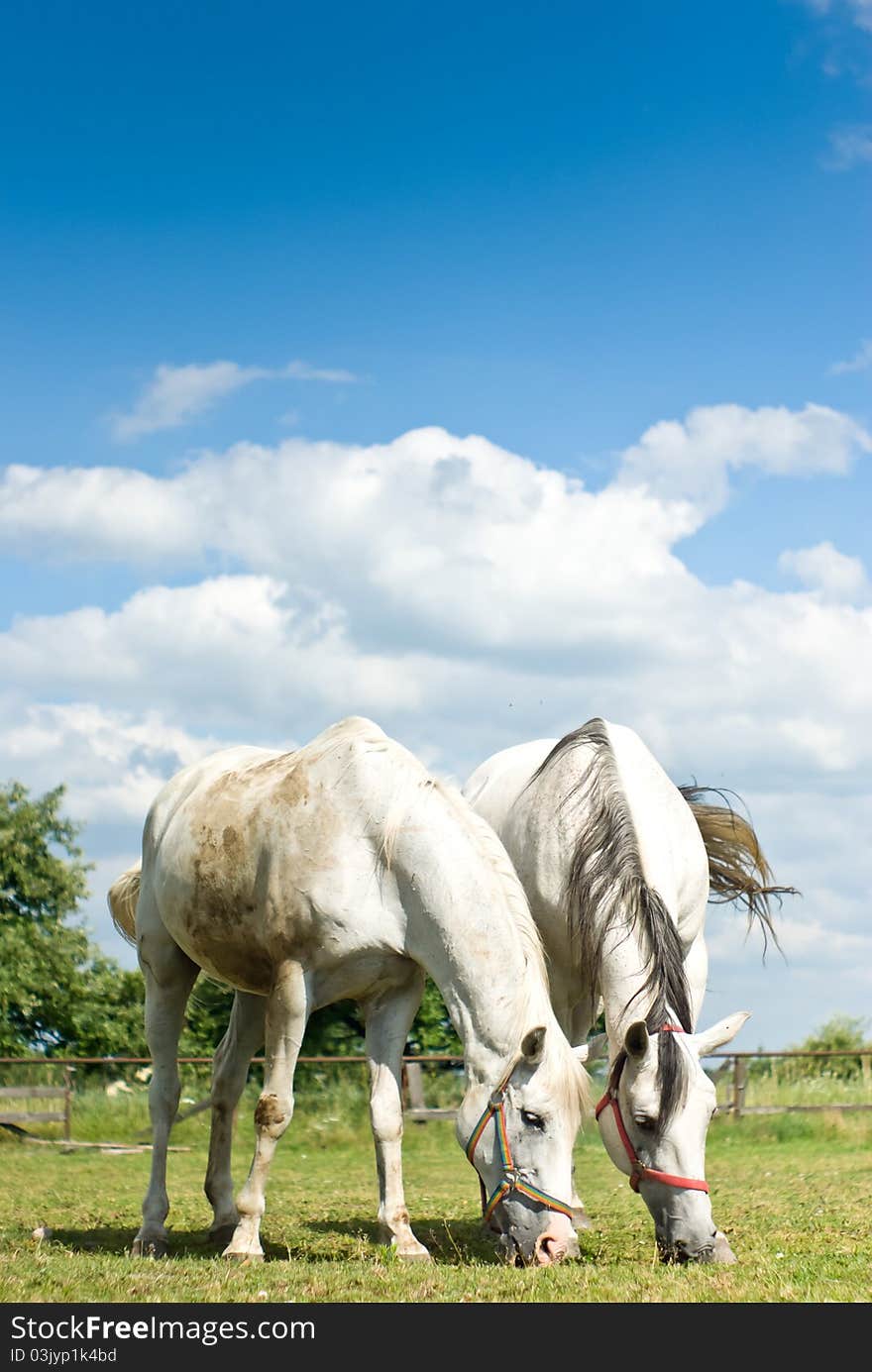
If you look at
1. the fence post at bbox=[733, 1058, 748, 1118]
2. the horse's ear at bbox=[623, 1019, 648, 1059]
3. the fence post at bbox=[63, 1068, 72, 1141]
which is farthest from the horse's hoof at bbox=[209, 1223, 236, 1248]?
the fence post at bbox=[63, 1068, 72, 1141]

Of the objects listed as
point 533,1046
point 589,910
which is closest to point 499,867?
point 589,910

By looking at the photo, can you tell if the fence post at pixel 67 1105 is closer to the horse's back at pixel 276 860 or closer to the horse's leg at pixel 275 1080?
the horse's back at pixel 276 860

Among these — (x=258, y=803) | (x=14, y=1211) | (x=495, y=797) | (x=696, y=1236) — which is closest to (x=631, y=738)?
(x=495, y=797)

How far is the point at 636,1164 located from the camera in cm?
654

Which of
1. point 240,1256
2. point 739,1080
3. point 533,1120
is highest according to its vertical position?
point 533,1120

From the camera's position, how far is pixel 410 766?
24.9 ft

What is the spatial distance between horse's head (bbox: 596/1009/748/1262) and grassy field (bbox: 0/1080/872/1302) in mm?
236

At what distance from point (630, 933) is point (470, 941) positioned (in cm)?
87

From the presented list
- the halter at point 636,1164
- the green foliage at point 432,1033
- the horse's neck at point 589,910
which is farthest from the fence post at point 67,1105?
the halter at point 636,1164

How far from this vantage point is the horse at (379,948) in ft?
21.4

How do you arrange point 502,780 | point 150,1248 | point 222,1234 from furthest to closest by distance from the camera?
point 502,780
point 222,1234
point 150,1248

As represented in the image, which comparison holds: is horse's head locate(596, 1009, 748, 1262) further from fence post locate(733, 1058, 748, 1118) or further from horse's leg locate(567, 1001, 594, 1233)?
fence post locate(733, 1058, 748, 1118)

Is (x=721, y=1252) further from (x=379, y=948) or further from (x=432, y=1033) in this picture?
(x=432, y=1033)
